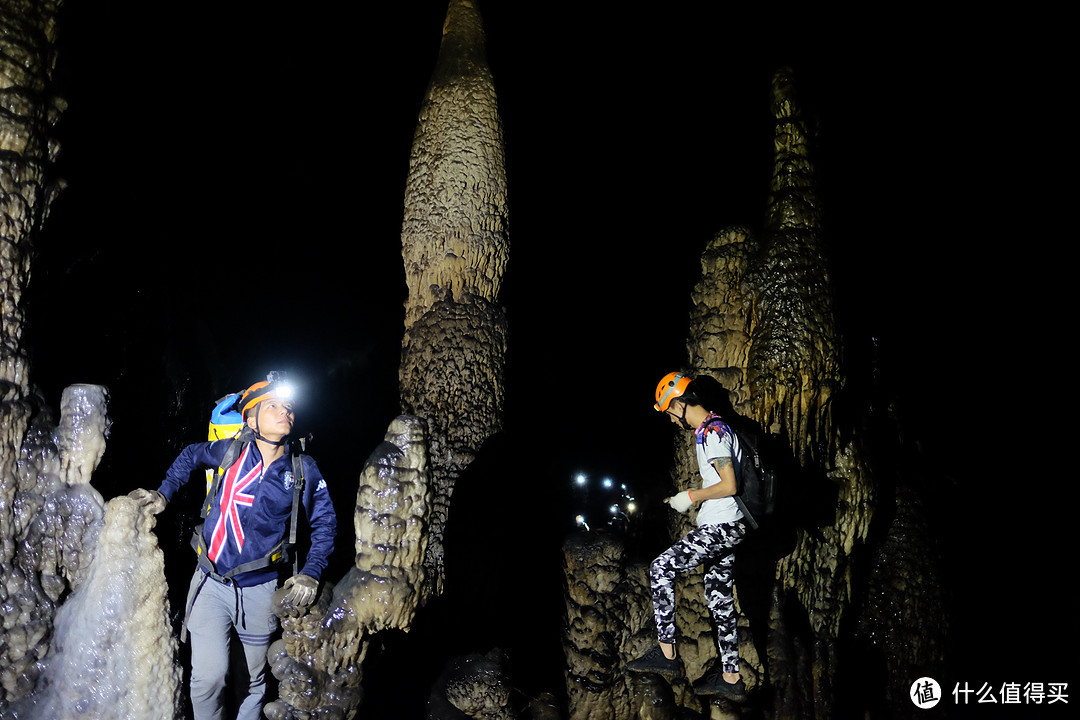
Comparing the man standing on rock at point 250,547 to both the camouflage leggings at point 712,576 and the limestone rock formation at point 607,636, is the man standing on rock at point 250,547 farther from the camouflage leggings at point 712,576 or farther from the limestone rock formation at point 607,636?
the limestone rock formation at point 607,636

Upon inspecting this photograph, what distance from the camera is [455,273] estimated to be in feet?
15.8

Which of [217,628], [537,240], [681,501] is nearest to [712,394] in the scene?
[681,501]

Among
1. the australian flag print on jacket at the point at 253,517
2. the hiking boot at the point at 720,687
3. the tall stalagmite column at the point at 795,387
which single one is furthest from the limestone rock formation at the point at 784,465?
the australian flag print on jacket at the point at 253,517

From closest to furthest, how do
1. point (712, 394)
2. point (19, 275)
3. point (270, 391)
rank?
point (270, 391) < point (19, 275) < point (712, 394)

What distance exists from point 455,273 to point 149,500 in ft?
8.42

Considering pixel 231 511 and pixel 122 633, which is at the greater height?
pixel 231 511

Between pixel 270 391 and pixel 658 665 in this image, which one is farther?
pixel 658 665

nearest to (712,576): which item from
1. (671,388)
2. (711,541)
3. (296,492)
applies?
(711,541)

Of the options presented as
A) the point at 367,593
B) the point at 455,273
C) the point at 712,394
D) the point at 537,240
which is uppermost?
the point at 537,240

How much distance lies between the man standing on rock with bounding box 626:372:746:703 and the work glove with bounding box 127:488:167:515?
8.74 ft

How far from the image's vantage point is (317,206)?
31.0 feet

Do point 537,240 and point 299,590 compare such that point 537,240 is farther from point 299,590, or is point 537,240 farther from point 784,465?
point 299,590

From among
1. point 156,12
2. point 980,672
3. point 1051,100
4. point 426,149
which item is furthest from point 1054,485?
point 156,12

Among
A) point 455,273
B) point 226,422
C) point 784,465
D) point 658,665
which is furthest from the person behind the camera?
point 455,273
